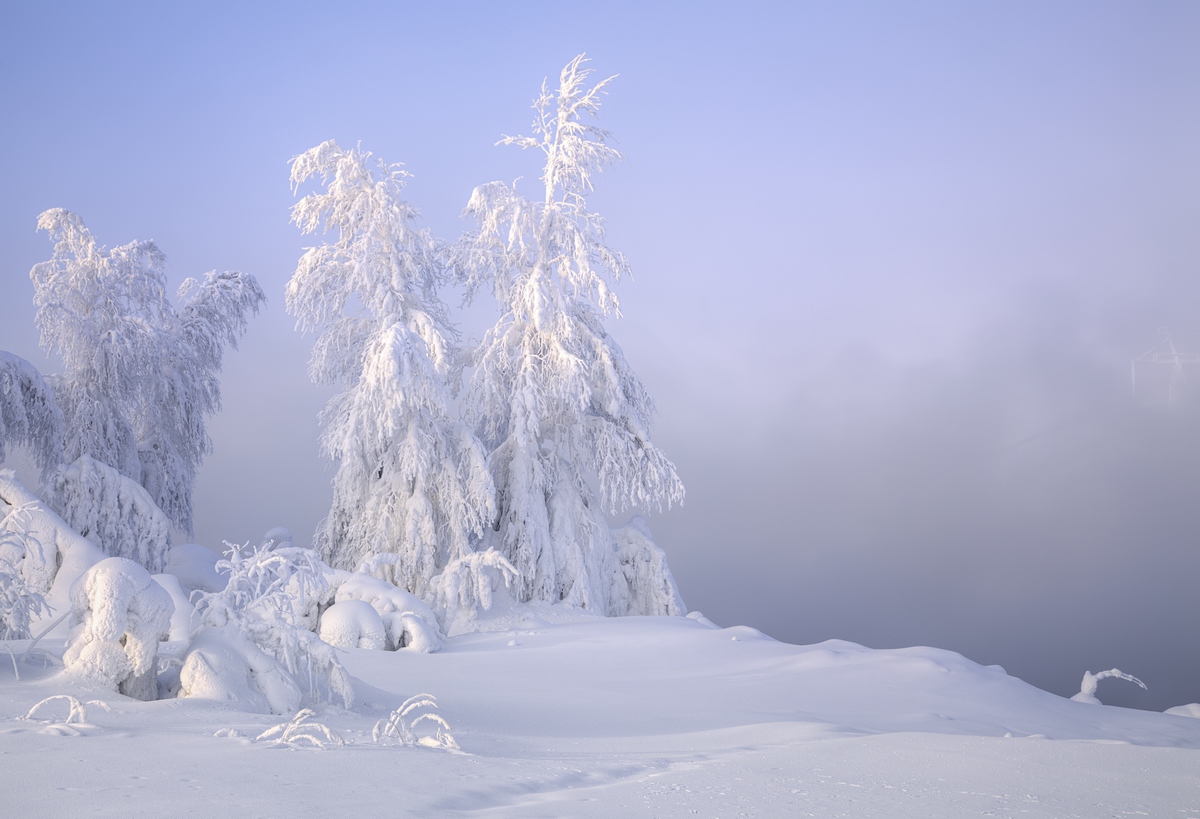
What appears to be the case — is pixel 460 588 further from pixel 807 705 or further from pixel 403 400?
pixel 807 705

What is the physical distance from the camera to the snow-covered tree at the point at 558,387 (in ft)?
42.2

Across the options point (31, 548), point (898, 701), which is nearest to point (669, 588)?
point (898, 701)

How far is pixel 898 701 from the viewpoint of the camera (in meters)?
7.09

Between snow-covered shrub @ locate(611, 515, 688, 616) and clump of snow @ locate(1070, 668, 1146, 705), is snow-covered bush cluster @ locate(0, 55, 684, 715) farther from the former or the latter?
clump of snow @ locate(1070, 668, 1146, 705)

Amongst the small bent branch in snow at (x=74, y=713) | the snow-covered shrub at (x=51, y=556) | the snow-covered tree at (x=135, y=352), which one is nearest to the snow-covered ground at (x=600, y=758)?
the small bent branch in snow at (x=74, y=713)

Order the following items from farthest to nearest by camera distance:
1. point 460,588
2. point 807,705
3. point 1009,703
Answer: point 460,588, point 1009,703, point 807,705

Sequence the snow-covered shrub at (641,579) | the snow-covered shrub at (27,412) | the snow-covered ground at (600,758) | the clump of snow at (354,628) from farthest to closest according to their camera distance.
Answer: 1. the snow-covered shrub at (641,579)
2. the snow-covered shrub at (27,412)
3. the clump of snow at (354,628)
4. the snow-covered ground at (600,758)

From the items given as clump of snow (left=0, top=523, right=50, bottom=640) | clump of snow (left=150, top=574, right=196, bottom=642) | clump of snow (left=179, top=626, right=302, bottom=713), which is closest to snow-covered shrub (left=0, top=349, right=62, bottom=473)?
clump of snow (left=150, top=574, right=196, bottom=642)

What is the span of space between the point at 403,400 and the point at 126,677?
7442 mm

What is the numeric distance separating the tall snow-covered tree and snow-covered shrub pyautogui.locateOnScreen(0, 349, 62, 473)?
3.52m

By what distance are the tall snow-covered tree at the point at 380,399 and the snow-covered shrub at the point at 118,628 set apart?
725cm

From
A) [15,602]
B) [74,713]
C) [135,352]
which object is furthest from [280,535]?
[74,713]

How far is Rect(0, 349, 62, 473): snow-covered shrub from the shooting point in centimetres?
1077

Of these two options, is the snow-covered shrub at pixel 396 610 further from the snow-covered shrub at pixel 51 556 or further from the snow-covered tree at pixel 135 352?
the snow-covered tree at pixel 135 352
